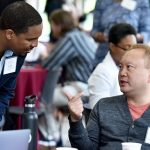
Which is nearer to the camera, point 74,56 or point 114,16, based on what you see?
point 114,16

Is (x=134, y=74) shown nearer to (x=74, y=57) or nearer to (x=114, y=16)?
(x=114, y=16)

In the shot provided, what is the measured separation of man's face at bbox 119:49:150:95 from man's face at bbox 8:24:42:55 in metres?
0.51

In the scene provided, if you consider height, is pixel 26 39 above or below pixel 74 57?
above

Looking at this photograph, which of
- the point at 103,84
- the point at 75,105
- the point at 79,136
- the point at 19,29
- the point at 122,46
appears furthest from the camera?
the point at 122,46

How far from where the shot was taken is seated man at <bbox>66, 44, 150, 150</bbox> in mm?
Answer: 2973

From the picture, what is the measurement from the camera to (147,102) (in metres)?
3.11

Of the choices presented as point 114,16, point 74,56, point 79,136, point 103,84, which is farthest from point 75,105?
point 74,56

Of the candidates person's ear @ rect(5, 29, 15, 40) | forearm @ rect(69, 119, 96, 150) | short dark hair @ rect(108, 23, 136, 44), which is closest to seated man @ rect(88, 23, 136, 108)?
short dark hair @ rect(108, 23, 136, 44)

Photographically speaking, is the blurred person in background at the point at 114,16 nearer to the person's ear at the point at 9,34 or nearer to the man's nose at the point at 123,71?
the man's nose at the point at 123,71

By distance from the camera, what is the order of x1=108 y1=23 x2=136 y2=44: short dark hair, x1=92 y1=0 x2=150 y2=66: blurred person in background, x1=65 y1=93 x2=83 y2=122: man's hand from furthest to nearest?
1. x1=92 y1=0 x2=150 y2=66: blurred person in background
2. x1=108 y1=23 x2=136 y2=44: short dark hair
3. x1=65 y1=93 x2=83 y2=122: man's hand

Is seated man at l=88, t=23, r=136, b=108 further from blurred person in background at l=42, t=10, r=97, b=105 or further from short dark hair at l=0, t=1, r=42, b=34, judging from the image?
blurred person in background at l=42, t=10, r=97, b=105

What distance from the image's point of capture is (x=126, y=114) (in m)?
3.04

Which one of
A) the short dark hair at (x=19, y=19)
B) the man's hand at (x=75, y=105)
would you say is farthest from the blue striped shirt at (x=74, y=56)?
the man's hand at (x=75, y=105)

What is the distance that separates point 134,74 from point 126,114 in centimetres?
23
